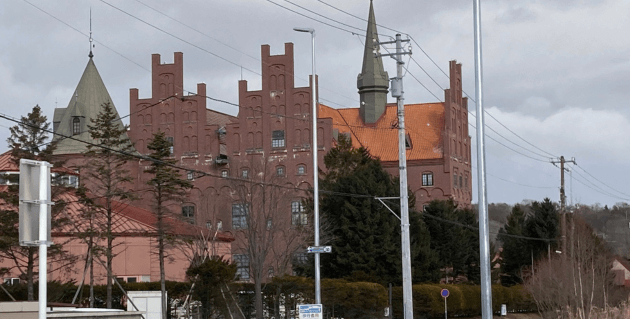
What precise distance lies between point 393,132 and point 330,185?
29.7 m

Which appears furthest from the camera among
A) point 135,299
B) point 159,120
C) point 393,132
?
point 393,132

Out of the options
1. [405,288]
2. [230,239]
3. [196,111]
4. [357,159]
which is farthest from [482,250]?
[196,111]

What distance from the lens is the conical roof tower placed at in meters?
80.0

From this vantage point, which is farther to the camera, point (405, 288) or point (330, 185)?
point (330, 185)

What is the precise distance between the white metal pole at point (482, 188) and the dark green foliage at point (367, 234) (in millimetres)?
34301

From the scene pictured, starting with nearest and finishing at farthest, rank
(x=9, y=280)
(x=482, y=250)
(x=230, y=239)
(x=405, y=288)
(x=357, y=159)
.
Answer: (x=482, y=250) → (x=405, y=288) → (x=9, y=280) → (x=230, y=239) → (x=357, y=159)

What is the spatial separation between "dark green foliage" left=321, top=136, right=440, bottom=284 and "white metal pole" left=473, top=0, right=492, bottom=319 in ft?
113

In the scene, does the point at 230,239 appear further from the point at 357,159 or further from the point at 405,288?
the point at 405,288

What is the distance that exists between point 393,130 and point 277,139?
61.4ft

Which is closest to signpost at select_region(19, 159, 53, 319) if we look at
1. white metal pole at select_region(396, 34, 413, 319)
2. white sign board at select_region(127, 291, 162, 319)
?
white metal pole at select_region(396, 34, 413, 319)

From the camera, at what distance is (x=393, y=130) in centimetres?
9031

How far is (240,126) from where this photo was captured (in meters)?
76.6

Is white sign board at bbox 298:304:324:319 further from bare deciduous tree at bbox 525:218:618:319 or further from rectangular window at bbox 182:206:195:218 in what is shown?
rectangular window at bbox 182:206:195:218

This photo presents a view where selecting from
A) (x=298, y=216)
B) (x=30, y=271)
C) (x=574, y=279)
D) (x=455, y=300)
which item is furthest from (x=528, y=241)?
(x=30, y=271)
